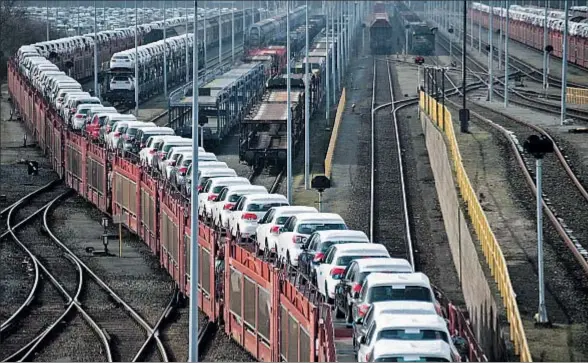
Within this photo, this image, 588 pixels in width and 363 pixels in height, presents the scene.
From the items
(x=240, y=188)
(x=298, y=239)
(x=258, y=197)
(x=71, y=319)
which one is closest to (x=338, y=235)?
(x=298, y=239)

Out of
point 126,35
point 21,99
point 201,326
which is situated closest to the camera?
point 201,326

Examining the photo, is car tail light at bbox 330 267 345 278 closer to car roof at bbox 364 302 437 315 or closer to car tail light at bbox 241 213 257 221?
car roof at bbox 364 302 437 315

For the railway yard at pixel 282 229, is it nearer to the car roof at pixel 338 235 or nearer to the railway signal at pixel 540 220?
the railway signal at pixel 540 220

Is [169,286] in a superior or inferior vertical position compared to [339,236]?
inferior

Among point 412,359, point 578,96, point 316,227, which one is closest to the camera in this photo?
point 412,359

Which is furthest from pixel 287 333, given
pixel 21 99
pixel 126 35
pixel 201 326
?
pixel 126 35

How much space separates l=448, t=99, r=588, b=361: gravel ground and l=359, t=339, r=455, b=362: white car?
433 cm

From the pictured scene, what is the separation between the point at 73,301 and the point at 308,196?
13.0 metres

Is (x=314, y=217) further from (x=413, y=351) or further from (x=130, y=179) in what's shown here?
(x=130, y=179)

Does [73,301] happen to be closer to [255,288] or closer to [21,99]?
[255,288]

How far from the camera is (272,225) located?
3412 cm

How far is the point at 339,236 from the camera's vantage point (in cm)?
3058

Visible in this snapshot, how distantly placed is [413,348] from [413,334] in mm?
621

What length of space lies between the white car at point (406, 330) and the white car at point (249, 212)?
589 inches
